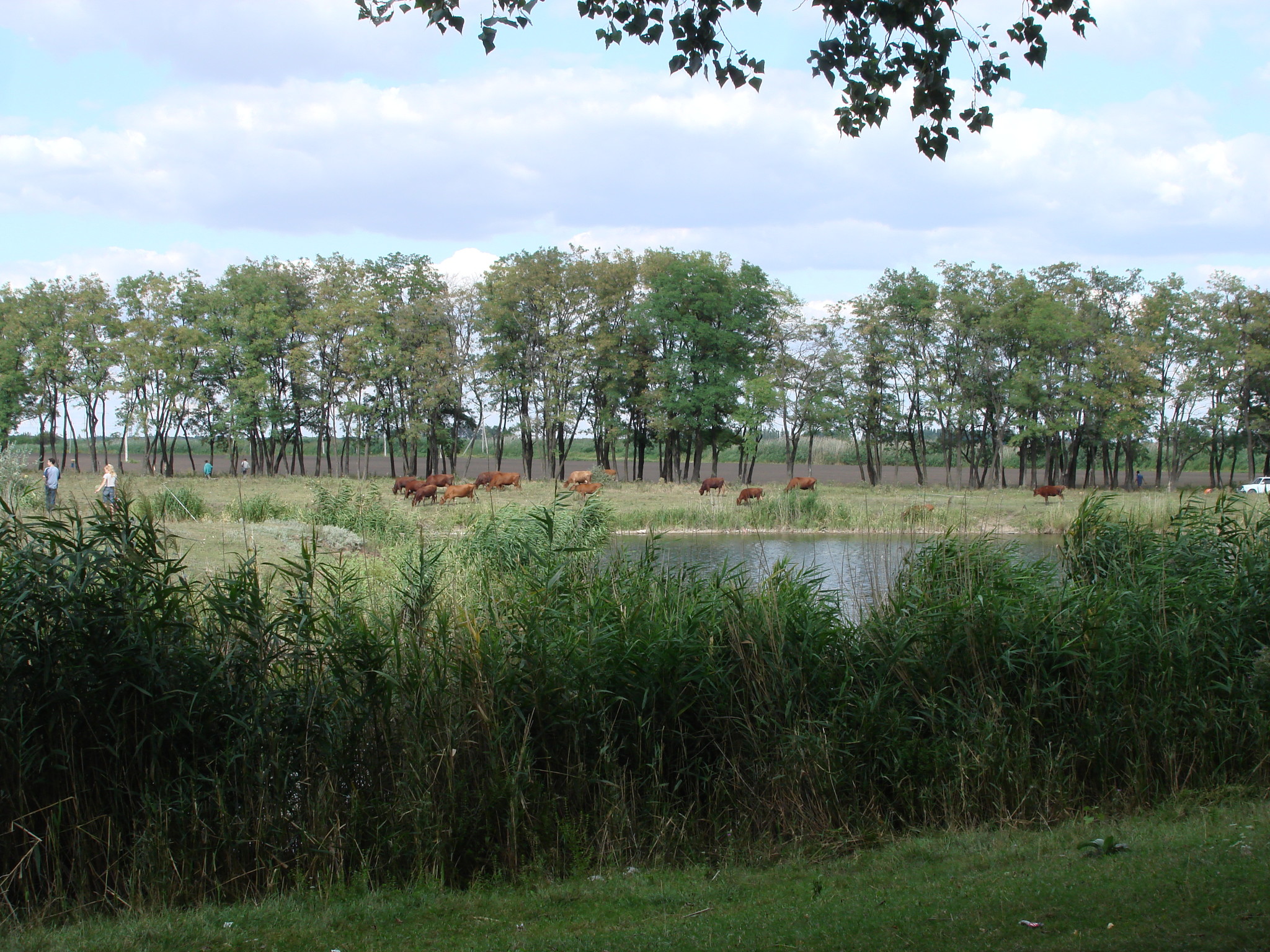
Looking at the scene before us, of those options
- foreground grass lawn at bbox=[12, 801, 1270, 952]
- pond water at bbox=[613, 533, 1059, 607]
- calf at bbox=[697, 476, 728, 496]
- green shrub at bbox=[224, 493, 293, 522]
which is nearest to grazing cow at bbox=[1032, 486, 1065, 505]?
calf at bbox=[697, 476, 728, 496]

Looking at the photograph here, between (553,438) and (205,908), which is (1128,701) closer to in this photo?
(205,908)

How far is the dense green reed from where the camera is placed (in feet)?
20.4

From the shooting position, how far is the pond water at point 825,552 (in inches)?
371

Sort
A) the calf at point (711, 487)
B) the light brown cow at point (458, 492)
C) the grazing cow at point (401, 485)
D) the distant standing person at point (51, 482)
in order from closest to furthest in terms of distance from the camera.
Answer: the distant standing person at point (51, 482) → the light brown cow at point (458, 492) → the grazing cow at point (401, 485) → the calf at point (711, 487)

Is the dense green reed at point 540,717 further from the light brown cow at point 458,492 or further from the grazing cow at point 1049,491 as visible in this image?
the grazing cow at point 1049,491

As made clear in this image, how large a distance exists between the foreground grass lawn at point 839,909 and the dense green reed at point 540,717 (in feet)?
2.10

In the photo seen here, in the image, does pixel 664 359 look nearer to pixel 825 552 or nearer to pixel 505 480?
pixel 505 480

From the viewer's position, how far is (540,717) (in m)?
6.94

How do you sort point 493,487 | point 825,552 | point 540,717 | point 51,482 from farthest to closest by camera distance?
point 493,487 → point 51,482 → point 825,552 → point 540,717

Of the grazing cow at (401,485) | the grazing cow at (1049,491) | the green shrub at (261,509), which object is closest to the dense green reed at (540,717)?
the green shrub at (261,509)

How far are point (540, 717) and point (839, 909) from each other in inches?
105

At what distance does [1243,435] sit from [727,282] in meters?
27.0

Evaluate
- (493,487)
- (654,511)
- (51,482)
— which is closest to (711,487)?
(654,511)

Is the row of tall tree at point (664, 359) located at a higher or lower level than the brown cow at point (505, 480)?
higher
